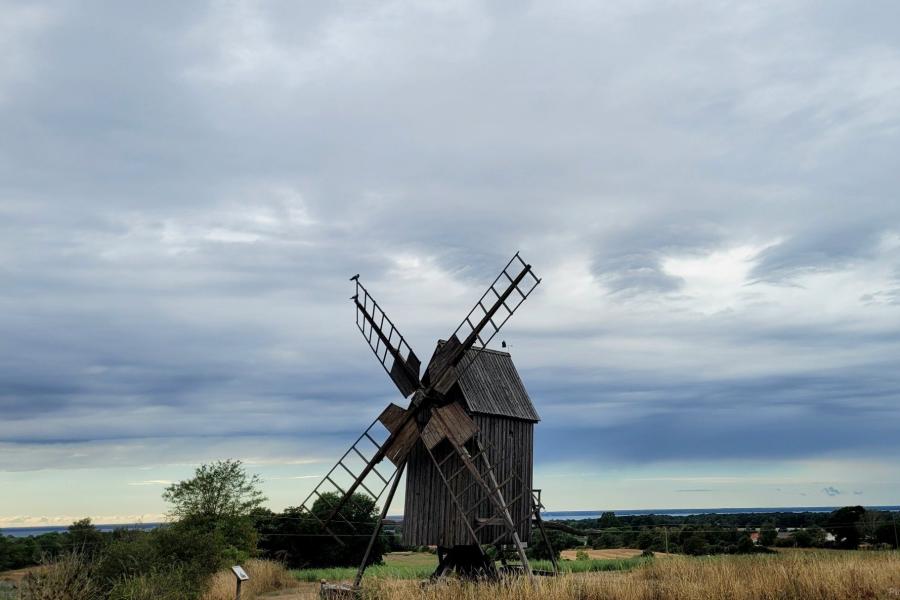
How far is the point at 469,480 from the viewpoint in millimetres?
21844

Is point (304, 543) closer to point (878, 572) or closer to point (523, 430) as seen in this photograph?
point (523, 430)

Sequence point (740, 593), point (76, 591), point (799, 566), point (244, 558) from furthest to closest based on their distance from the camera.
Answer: point (244, 558) < point (799, 566) < point (740, 593) < point (76, 591)

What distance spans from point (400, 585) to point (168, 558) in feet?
24.3

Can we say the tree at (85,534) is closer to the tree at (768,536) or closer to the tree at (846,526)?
the tree at (768,536)

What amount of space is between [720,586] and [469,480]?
7316 mm

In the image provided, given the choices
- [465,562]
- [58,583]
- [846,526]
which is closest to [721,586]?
[465,562]

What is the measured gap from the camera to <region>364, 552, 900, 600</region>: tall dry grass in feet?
54.6

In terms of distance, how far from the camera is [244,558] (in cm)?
2811

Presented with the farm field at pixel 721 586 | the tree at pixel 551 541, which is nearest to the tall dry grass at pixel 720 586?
the farm field at pixel 721 586

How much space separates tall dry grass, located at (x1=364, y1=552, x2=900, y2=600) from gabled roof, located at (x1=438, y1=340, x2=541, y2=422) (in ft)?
17.5

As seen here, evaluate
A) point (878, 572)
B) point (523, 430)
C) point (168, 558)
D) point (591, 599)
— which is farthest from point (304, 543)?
point (878, 572)

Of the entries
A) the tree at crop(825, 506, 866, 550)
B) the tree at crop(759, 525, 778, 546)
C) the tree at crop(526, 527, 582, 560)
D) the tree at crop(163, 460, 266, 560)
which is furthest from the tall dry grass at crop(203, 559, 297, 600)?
the tree at crop(825, 506, 866, 550)

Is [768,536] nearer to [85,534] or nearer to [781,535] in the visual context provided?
[781,535]

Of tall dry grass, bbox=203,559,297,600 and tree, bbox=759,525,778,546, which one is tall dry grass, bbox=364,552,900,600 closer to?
tall dry grass, bbox=203,559,297,600
